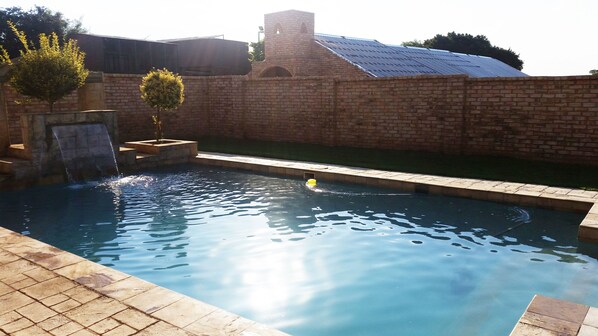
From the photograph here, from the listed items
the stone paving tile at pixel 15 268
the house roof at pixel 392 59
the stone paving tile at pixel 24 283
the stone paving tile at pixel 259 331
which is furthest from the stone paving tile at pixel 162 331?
the house roof at pixel 392 59

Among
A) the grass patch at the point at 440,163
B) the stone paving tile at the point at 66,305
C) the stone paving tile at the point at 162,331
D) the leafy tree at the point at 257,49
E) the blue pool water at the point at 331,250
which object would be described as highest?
the leafy tree at the point at 257,49

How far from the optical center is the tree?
170ft

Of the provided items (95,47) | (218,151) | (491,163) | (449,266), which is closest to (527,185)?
(491,163)

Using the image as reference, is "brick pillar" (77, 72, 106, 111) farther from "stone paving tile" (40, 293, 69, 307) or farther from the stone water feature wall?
"stone paving tile" (40, 293, 69, 307)

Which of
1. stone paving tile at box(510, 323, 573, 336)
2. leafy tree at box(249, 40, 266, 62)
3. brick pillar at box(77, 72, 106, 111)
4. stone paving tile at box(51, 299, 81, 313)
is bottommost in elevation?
stone paving tile at box(510, 323, 573, 336)

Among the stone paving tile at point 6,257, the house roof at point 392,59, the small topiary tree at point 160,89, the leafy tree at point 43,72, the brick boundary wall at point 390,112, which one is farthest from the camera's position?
the house roof at point 392,59

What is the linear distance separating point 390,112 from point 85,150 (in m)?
7.95

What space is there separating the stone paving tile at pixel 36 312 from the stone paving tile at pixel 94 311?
143 mm

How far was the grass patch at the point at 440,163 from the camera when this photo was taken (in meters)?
9.26

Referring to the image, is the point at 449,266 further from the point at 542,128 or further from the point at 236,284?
the point at 542,128

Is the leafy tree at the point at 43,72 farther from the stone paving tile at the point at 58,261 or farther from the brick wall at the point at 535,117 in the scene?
the brick wall at the point at 535,117

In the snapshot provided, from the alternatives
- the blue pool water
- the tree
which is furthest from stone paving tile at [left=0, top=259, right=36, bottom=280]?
the tree

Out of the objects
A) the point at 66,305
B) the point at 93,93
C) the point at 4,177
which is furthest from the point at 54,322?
the point at 93,93

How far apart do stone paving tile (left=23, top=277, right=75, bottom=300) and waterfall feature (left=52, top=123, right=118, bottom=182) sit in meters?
6.73
